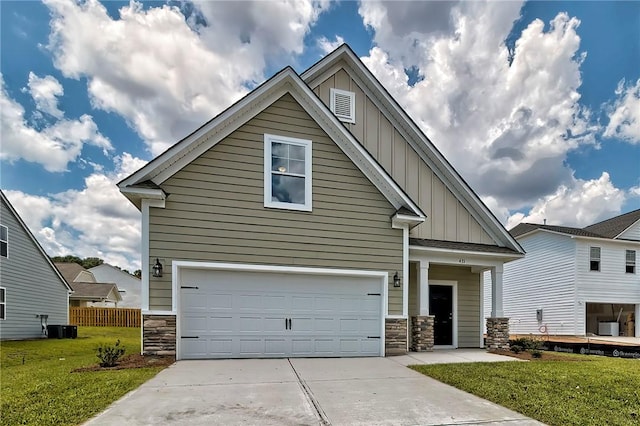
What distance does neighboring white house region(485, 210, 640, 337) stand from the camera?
64.4ft

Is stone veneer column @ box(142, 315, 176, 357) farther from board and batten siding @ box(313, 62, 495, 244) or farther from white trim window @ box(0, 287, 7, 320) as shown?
white trim window @ box(0, 287, 7, 320)

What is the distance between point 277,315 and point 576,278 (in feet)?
57.6

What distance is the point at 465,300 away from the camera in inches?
478

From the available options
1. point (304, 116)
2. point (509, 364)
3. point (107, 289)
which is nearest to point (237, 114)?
point (304, 116)

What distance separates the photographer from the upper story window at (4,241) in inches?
633

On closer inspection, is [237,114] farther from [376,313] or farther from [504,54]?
[504,54]

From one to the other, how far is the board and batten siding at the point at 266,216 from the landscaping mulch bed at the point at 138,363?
1008 millimetres

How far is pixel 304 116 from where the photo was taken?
9.47 meters

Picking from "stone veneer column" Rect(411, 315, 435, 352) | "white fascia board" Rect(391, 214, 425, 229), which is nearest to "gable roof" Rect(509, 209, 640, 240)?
"stone veneer column" Rect(411, 315, 435, 352)

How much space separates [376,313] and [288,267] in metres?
2.53

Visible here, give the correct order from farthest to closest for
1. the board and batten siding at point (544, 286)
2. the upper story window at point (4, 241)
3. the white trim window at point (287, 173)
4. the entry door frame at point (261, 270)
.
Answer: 1. the board and batten siding at point (544, 286)
2. the upper story window at point (4, 241)
3. the white trim window at point (287, 173)
4. the entry door frame at point (261, 270)

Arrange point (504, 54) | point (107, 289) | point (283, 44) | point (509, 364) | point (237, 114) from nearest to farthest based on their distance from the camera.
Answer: point (509, 364)
point (237, 114)
point (283, 44)
point (504, 54)
point (107, 289)

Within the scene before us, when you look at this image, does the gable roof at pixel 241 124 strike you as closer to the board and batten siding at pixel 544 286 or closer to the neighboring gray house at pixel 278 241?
the neighboring gray house at pixel 278 241

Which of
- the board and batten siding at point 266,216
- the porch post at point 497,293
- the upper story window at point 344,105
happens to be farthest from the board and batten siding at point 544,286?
the upper story window at point 344,105
